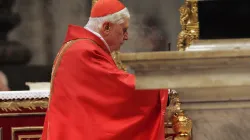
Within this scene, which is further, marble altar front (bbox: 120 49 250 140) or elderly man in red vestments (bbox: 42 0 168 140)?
elderly man in red vestments (bbox: 42 0 168 140)

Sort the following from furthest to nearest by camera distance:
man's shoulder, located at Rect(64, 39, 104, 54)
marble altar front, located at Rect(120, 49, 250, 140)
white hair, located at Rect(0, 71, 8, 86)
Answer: white hair, located at Rect(0, 71, 8, 86)
man's shoulder, located at Rect(64, 39, 104, 54)
marble altar front, located at Rect(120, 49, 250, 140)

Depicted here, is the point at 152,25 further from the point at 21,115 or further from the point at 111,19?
the point at 111,19

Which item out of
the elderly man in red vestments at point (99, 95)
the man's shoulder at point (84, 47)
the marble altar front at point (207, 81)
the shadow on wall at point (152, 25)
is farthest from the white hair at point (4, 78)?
the marble altar front at point (207, 81)

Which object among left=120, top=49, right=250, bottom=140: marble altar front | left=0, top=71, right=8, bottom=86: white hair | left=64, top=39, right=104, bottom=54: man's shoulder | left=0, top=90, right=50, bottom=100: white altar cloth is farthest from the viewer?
left=0, top=71, right=8, bottom=86: white hair

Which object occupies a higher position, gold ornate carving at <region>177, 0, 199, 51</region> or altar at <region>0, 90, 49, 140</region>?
gold ornate carving at <region>177, 0, 199, 51</region>

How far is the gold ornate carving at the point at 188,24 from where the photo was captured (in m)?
5.01

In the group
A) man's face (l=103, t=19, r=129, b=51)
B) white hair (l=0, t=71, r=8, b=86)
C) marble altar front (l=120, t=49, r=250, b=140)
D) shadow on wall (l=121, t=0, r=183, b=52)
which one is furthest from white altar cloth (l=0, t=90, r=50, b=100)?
marble altar front (l=120, t=49, r=250, b=140)

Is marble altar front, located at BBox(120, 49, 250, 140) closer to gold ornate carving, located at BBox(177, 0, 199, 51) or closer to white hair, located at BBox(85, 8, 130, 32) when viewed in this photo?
white hair, located at BBox(85, 8, 130, 32)

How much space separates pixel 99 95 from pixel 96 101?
4cm

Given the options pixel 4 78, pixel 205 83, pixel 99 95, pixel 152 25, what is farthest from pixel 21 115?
pixel 205 83

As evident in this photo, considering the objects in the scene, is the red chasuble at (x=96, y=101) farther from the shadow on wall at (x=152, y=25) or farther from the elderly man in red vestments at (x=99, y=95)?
the shadow on wall at (x=152, y=25)

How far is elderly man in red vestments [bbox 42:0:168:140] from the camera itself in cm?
275

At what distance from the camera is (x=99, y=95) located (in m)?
2.85

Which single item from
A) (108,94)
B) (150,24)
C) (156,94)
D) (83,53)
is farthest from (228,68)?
(150,24)
